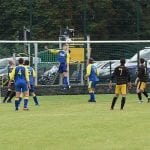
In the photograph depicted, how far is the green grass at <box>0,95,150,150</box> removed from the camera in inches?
567

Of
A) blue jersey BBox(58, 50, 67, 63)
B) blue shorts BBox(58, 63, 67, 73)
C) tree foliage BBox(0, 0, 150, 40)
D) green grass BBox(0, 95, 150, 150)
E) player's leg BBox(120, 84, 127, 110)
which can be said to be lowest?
green grass BBox(0, 95, 150, 150)

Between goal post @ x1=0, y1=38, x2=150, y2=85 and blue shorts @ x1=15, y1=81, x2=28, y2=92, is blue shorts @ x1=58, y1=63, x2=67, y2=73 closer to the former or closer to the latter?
goal post @ x1=0, y1=38, x2=150, y2=85

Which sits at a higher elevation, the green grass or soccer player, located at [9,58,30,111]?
soccer player, located at [9,58,30,111]

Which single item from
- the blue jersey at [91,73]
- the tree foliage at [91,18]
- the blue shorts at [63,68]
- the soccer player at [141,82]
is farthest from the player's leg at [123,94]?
the tree foliage at [91,18]

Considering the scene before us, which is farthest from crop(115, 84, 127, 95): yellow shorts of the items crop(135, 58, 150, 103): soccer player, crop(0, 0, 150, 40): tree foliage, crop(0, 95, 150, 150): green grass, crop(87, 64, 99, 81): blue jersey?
crop(0, 0, 150, 40): tree foliage

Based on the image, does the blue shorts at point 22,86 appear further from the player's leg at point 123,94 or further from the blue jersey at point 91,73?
the blue jersey at point 91,73

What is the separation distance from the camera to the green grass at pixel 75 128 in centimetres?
1441

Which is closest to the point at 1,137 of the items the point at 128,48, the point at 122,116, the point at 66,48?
the point at 122,116

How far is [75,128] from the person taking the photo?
17.6 m

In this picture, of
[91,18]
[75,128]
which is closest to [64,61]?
[91,18]

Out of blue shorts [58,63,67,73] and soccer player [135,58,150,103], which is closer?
soccer player [135,58,150,103]

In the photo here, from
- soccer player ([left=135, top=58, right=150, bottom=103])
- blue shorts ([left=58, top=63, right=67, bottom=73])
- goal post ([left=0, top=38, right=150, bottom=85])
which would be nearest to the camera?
soccer player ([left=135, top=58, right=150, bottom=103])

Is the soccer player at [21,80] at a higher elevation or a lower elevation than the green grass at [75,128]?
higher

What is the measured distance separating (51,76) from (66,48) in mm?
1854
